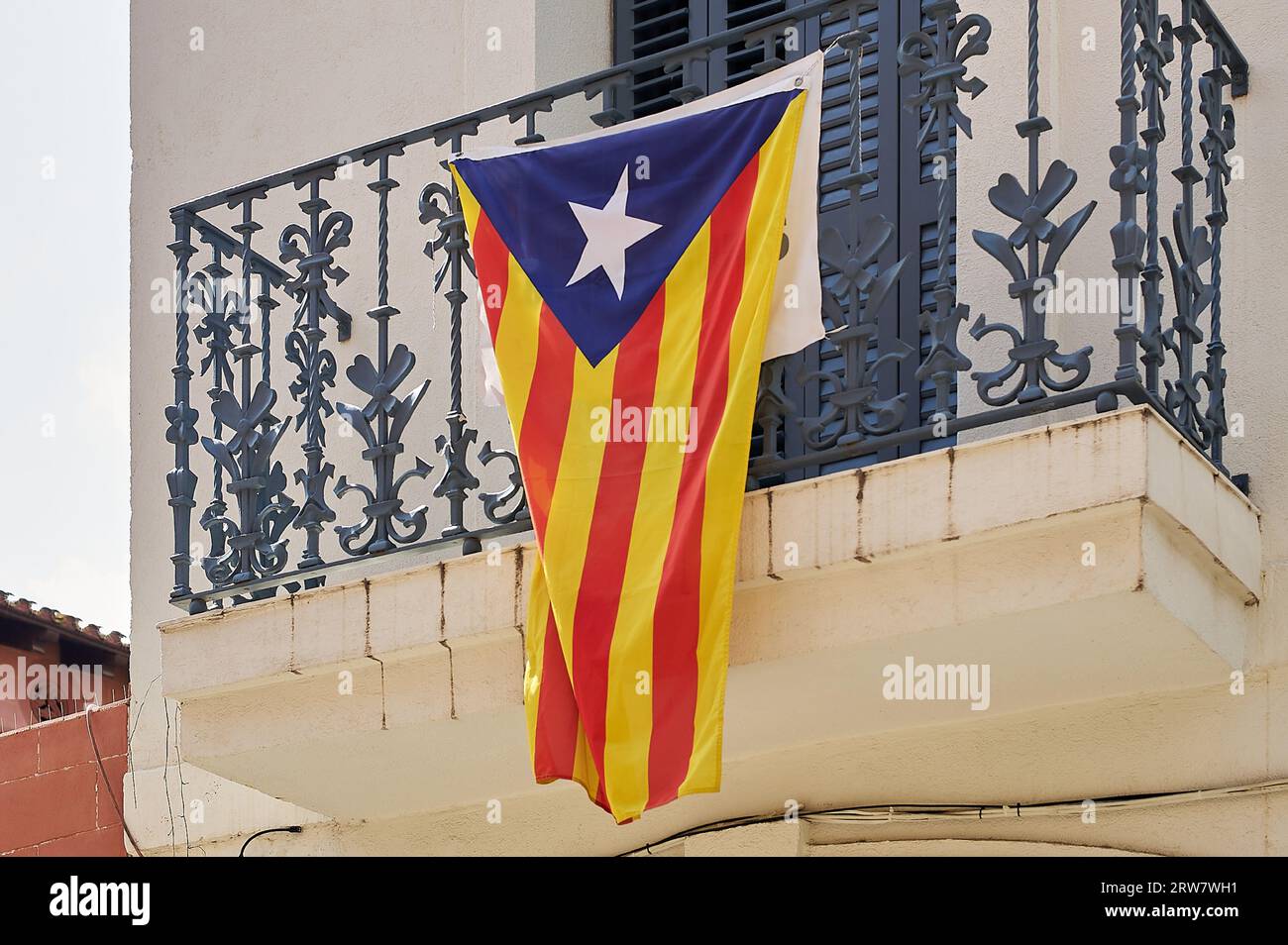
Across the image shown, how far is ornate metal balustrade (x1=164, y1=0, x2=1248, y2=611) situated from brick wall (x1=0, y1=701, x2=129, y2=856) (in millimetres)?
836

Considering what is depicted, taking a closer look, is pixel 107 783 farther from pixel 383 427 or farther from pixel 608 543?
pixel 608 543

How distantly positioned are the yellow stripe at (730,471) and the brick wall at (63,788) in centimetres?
366

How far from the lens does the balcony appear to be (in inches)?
264

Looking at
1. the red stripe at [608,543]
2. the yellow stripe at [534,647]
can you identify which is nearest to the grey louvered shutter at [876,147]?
the red stripe at [608,543]

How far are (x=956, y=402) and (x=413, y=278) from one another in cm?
264

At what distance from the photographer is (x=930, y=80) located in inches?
282

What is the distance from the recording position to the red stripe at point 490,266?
25.1 ft

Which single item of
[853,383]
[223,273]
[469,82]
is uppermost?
[469,82]

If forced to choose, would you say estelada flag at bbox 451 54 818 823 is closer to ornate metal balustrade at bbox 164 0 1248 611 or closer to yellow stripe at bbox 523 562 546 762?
yellow stripe at bbox 523 562 546 762

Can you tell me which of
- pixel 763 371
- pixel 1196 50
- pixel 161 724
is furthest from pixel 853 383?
pixel 161 724

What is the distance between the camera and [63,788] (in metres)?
9.77

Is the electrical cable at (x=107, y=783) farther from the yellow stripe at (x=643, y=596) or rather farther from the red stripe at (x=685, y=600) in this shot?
the red stripe at (x=685, y=600)

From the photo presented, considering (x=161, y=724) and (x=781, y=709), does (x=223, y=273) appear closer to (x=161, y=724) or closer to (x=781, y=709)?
(x=161, y=724)

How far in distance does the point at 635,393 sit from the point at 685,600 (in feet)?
2.47
